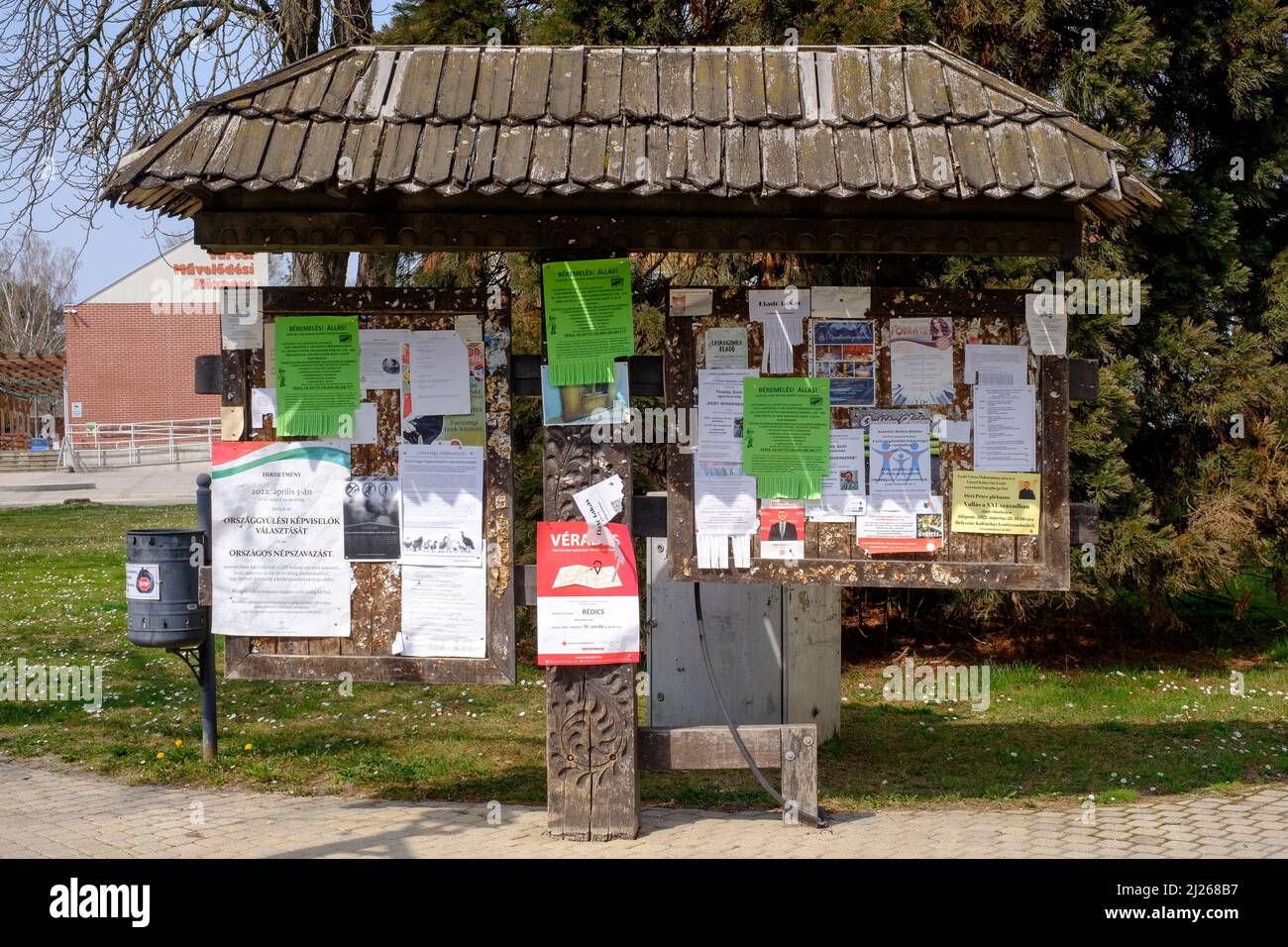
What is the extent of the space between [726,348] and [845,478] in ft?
2.53

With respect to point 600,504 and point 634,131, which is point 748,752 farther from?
point 634,131

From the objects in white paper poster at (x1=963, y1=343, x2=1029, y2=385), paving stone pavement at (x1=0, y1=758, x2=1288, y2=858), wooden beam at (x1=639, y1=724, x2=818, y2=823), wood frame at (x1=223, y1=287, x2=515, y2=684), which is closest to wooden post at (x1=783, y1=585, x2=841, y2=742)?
paving stone pavement at (x1=0, y1=758, x2=1288, y2=858)

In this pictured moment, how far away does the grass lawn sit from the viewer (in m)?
6.46

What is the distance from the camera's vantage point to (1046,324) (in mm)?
5133

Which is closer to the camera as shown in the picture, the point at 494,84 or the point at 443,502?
the point at 494,84

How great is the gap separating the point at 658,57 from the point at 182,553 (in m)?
3.73

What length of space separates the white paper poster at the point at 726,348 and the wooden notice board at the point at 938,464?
3 centimetres

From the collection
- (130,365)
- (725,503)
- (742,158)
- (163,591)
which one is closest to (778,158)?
(742,158)

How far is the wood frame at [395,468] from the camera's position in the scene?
5203 millimetres

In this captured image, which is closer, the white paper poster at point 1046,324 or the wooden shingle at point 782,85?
the wooden shingle at point 782,85

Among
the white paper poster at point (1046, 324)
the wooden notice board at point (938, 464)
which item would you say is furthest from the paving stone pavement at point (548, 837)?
the white paper poster at point (1046, 324)

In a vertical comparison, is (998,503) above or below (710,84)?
below

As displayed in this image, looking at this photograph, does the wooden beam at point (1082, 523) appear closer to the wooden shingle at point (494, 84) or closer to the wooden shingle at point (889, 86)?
the wooden shingle at point (889, 86)

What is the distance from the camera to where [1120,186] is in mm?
4609
